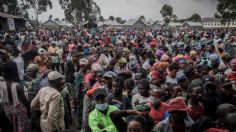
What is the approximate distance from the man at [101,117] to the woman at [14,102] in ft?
4.56

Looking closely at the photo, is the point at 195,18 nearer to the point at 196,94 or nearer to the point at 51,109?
the point at 196,94

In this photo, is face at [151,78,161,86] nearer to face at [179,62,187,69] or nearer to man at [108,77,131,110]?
man at [108,77,131,110]

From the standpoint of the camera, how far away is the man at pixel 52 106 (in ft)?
16.3

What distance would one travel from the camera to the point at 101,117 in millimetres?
4551

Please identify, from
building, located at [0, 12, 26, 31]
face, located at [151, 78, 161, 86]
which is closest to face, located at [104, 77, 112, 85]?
face, located at [151, 78, 161, 86]

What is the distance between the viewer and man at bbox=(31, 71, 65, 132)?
4.96 metres

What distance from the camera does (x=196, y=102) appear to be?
4.96 metres

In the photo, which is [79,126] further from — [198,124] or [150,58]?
[198,124]

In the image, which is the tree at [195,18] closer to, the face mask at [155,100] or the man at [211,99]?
the man at [211,99]

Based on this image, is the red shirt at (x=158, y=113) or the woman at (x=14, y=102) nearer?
the red shirt at (x=158, y=113)

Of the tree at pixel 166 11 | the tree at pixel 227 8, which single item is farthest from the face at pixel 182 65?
the tree at pixel 166 11

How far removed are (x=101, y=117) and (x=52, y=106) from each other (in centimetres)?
81

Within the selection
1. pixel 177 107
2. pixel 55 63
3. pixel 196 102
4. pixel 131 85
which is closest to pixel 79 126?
pixel 131 85

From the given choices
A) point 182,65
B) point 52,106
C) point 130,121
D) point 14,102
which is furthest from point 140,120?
point 182,65
